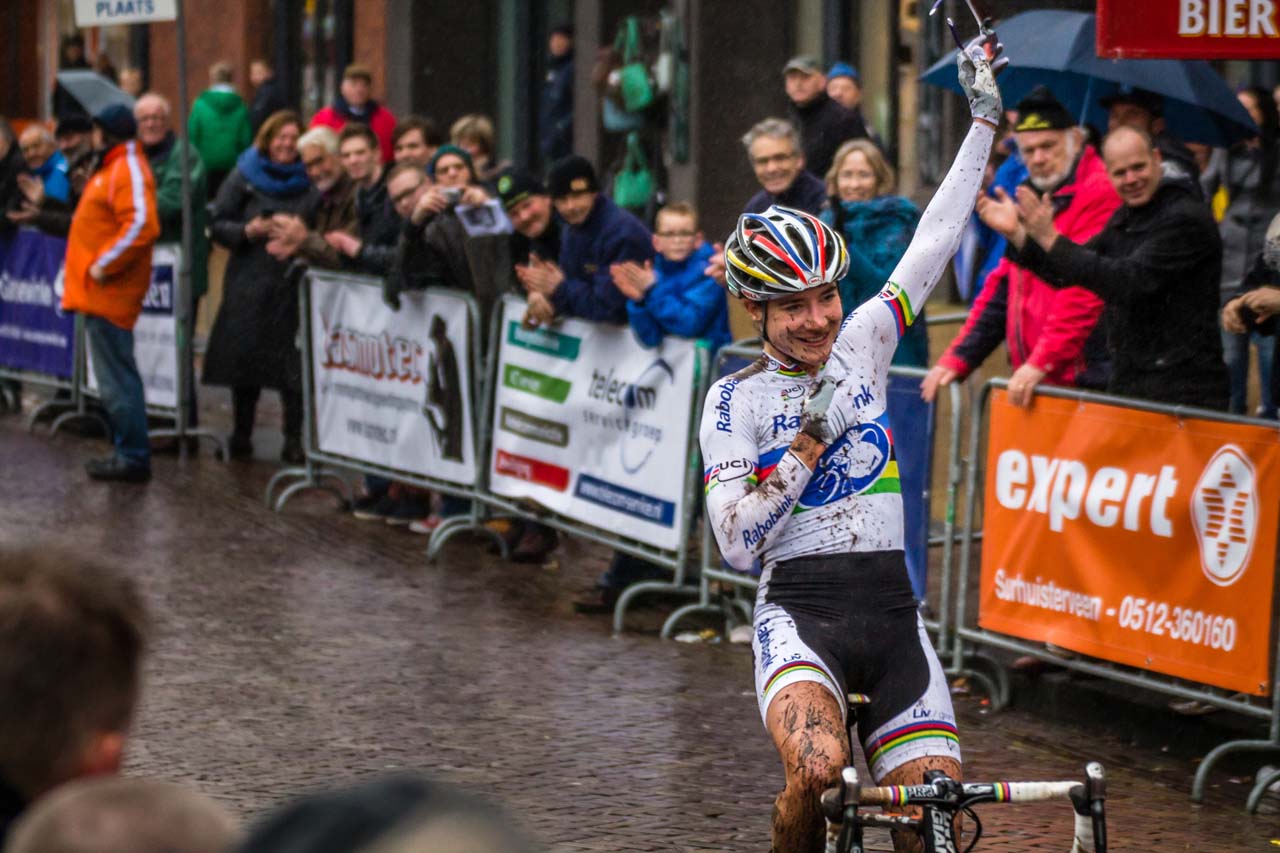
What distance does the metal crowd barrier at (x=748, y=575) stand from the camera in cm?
793

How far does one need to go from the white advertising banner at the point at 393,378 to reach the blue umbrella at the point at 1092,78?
2.85 m

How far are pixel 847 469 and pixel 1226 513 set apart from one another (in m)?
2.57

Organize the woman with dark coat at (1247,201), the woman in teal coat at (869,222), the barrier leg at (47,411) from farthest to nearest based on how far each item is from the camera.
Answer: the barrier leg at (47,411)
the woman with dark coat at (1247,201)
the woman in teal coat at (869,222)

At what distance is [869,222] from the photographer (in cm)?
884

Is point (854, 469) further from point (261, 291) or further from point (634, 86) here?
point (634, 86)

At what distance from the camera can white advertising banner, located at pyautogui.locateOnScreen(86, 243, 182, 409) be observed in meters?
13.7

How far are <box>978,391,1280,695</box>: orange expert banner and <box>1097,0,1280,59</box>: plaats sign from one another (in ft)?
3.97

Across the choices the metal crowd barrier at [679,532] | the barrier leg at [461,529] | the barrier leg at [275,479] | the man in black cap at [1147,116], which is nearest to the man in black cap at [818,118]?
the man in black cap at [1147,116]

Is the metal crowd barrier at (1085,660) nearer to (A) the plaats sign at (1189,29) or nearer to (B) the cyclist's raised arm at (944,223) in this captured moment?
(A) the plaats sign at (1189,29)

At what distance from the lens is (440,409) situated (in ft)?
35.9

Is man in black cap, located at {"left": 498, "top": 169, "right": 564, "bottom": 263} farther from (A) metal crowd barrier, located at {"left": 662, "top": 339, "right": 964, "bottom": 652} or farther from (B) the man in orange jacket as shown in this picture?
(B) the man in orange jacket

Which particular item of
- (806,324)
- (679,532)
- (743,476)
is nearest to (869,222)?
(679,532)

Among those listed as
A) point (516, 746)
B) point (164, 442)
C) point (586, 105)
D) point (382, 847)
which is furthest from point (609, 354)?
point (586, 105)

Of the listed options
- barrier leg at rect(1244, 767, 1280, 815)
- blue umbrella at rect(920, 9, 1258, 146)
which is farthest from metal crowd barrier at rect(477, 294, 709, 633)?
barrier leg at rect(1244, 767, 1280, 815)
